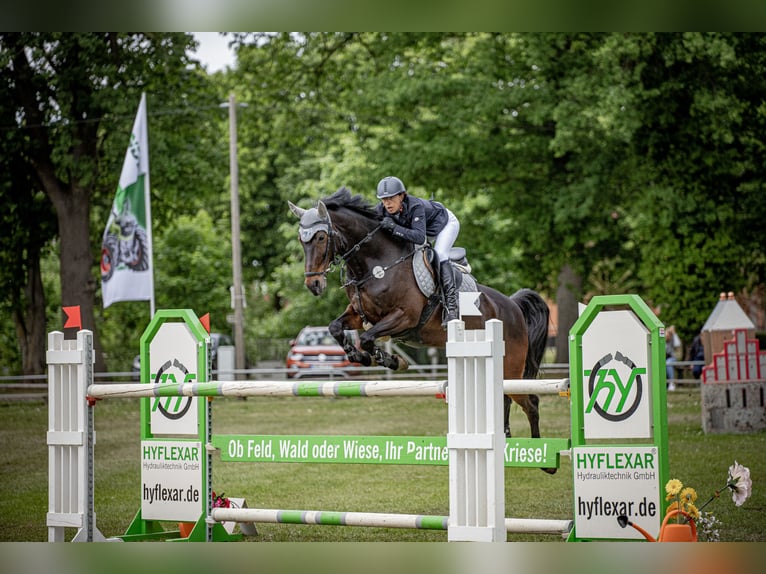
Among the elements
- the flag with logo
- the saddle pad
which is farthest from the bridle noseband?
the flag with logo

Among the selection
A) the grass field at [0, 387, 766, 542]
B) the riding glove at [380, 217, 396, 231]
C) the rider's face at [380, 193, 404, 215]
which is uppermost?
the rider's face at [380, 193, 404, 215]

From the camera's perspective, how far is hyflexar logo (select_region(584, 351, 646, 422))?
4.18 metres

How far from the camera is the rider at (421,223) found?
19.1ft

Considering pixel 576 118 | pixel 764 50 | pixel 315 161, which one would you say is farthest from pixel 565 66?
pixel 315 161

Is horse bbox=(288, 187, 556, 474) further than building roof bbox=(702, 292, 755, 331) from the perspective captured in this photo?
No

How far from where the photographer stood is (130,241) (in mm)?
13172

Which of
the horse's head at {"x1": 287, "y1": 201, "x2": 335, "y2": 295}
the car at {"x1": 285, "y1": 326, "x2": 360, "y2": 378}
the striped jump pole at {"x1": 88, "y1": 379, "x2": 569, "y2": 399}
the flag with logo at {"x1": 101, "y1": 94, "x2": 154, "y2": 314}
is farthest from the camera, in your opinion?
the car at {"x1": 285, "y1": 326, "x2": 360, "y2": 378}

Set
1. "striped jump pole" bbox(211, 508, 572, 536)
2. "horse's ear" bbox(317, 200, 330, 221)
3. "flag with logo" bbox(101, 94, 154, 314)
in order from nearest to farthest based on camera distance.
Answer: "striped jump pole" bbox(211, 508, 572, 536) < "horse's ear" bbox(317, 200, 330, 221) < "flag with logo" bbox(101, 94, 154, 314)

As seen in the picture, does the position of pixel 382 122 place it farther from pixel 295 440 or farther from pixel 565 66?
pixel 295 440

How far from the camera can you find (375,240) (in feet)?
19.5

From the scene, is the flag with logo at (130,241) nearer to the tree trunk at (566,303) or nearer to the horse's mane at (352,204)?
the tree trunk at (566,303)

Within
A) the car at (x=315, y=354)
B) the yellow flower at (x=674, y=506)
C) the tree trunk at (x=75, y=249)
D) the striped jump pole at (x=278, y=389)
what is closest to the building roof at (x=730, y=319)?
the car at (x=315, y=354)

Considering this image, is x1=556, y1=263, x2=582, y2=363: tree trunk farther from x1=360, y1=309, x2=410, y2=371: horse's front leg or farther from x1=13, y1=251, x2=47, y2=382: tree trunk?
x1=360, y1=309, x2=410, y2=371: horse's front leg

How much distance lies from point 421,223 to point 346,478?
2.54 meters
